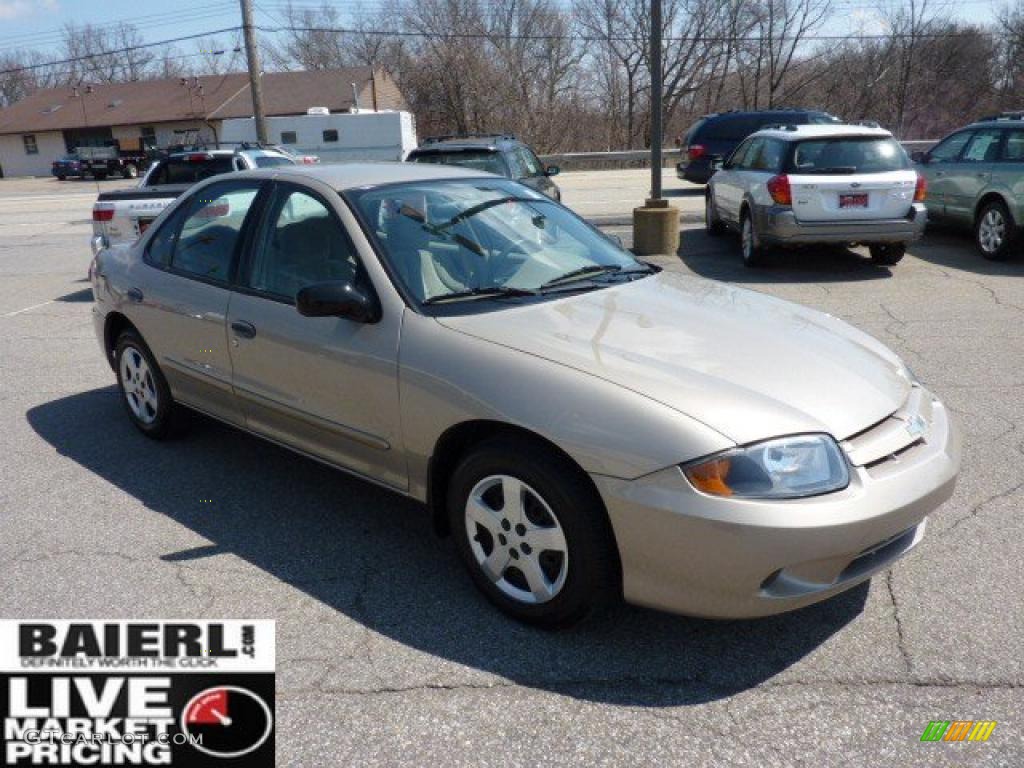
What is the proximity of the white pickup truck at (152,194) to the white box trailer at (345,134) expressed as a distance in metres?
23.0

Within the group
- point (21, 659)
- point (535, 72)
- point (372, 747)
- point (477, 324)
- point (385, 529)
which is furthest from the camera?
point (535, 72)

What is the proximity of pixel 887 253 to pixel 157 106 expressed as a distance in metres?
54.1

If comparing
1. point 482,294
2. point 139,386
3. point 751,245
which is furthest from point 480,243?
point 751,245

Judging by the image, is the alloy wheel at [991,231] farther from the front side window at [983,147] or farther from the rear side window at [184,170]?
the rear side window at [184,170]

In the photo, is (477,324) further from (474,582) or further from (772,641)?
(772,641)

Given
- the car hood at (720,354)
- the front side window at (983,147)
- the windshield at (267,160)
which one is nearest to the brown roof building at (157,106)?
the windshield at (267,160)

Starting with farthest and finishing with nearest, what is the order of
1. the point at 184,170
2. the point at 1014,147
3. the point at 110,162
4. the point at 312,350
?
the point at 110,162, the point at 184,170, the point at 1014,147, the point at 312,350

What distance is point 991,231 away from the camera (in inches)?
411

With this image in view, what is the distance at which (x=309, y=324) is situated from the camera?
12.3 feet

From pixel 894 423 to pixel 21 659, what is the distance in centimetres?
315

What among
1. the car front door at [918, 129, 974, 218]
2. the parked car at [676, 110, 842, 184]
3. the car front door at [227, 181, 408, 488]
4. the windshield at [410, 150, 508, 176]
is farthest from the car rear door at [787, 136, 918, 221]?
the parked car at [676, 110, 842, 184]

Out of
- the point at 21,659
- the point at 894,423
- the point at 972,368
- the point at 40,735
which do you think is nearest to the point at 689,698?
the point at 894,423

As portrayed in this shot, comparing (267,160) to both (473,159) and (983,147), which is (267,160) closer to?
(473,159)

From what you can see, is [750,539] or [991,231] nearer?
[750,539]
